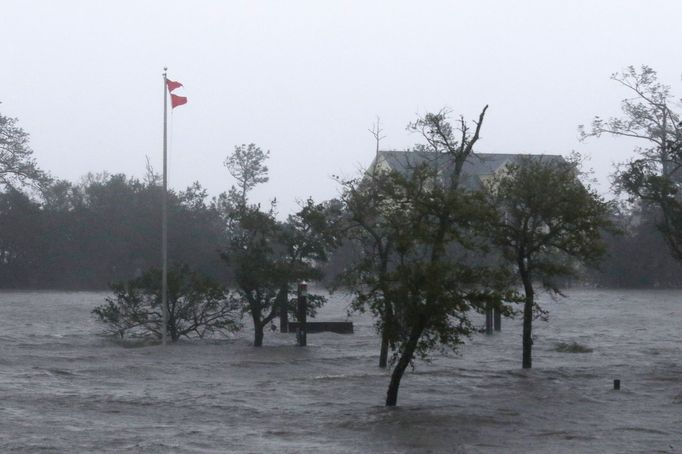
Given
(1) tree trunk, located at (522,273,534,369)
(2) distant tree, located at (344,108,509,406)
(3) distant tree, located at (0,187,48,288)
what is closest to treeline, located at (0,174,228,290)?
(3) distant tree, located at (0,187,48,288)

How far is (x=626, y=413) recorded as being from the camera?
1959 centimetres

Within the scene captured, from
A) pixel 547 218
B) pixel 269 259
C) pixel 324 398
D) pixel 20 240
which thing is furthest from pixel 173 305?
pixel 20 240

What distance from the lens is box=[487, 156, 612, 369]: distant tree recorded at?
25234 millimetres

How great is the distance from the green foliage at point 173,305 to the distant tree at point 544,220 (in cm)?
1167

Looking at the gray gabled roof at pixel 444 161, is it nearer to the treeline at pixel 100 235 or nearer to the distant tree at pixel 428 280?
the distant tree at pixel 428 280

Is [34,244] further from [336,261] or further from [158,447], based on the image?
[158,447]

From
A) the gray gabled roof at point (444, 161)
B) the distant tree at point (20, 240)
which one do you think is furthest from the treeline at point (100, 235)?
the gray gabled roof at point (444, 161)

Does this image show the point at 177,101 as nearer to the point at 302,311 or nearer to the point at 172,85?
the point at 172,85

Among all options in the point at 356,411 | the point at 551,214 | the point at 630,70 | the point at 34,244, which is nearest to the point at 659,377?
the point at 551,214

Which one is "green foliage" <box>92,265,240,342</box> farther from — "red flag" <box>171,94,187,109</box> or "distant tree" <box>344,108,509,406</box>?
"distant tree" <box>344,108,509,406</box>

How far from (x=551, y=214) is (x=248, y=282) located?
36.0ft

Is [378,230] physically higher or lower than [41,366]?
higher

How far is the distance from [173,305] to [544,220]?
13.6 meters

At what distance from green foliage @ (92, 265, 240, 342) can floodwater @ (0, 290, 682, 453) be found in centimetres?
85
